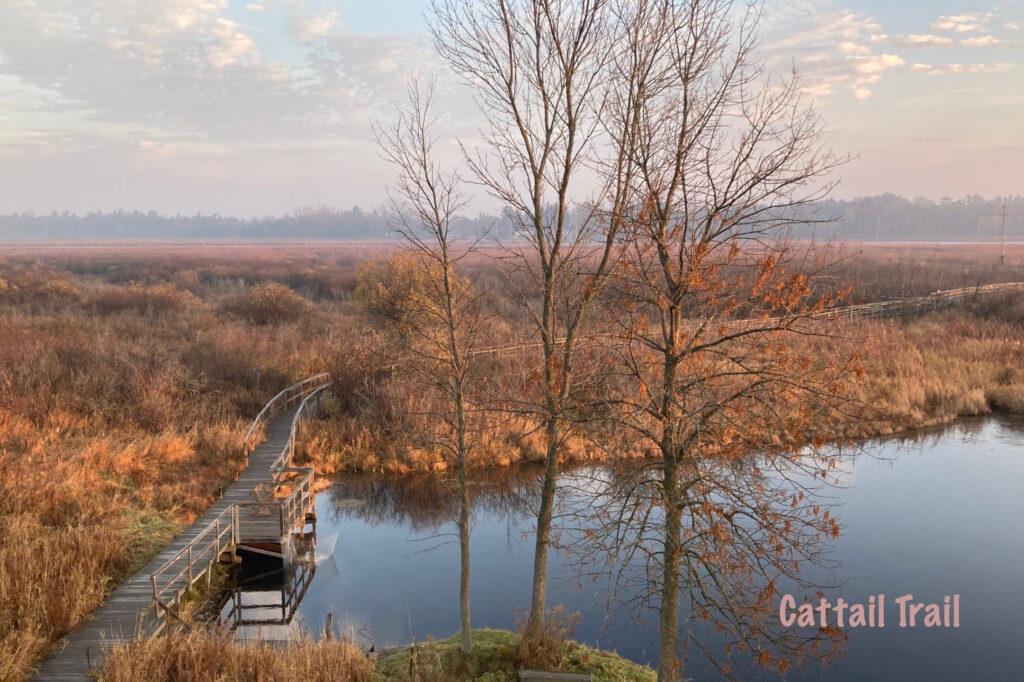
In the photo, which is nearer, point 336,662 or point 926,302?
point 336,662

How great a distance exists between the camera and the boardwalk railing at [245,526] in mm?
12742

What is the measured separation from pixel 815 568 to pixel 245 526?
485 inches

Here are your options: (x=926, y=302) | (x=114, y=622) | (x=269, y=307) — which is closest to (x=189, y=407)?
(x=114, y=622)

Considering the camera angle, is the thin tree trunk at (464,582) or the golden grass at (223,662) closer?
the golden grass at (223,662)

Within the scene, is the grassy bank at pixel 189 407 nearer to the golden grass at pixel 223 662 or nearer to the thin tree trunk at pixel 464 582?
the golden grass at pixel 223 662

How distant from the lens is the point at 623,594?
15.5 meters

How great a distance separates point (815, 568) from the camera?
52.7 feet

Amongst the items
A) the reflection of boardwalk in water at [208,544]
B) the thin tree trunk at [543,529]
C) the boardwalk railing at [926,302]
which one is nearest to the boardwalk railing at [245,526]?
the reflection of boardwalk in water at [208,544]

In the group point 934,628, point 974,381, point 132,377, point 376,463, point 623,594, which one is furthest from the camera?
point 974,381

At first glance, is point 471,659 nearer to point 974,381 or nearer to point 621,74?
Result: point 621,74

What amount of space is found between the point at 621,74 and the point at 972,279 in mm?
65697

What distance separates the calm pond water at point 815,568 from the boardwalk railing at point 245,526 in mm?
1208

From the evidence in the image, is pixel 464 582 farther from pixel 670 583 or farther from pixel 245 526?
pixel 245 526

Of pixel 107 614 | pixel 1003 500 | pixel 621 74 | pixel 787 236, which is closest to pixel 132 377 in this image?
pixel 107 614
